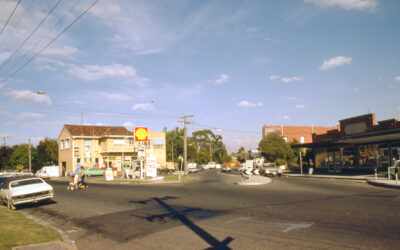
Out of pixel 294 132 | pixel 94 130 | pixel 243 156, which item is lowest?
pixel 243 156

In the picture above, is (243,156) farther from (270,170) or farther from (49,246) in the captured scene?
(49,246)

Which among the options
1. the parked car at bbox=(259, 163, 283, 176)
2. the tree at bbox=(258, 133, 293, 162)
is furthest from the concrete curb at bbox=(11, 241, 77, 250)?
the tree at bbox=(258, 133, 293, 162)

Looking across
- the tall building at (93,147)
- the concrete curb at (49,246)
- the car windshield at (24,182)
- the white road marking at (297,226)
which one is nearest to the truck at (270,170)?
the car windshield at (24,182)

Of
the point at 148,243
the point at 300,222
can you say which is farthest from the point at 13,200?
the point at 300,222

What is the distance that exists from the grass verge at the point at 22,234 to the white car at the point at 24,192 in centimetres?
428

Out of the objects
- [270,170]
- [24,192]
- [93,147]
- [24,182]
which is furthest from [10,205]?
[93,147]

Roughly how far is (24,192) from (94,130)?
50.3 metres

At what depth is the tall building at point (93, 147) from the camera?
58.6 m

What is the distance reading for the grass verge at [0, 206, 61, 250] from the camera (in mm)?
7810

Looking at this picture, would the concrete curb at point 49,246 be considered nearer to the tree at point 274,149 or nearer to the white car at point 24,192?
the white car at point 24,192

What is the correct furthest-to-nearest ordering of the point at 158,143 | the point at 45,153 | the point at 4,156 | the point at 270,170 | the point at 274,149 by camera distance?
1. the point at 4,156
2. the point at 158,143
3. the point at 45,153
4. the point at 274,149
5. the point at 270,170

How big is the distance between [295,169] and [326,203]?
3783 centimetres

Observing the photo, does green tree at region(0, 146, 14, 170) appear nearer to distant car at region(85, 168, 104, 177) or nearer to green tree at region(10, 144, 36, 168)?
green tree at region(10, 144, 36, 168)

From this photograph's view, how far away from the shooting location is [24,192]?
14852 millimetres
